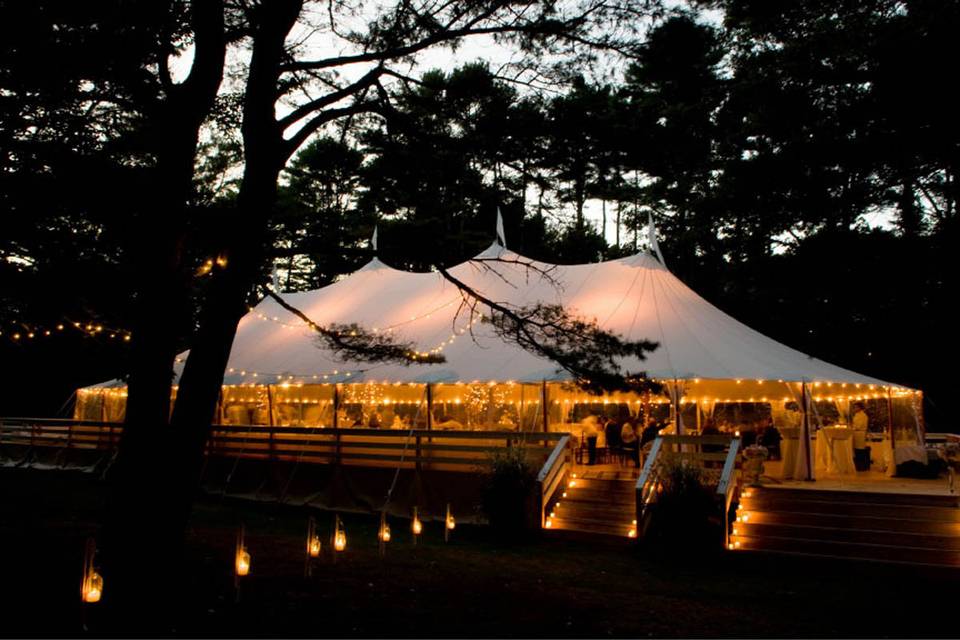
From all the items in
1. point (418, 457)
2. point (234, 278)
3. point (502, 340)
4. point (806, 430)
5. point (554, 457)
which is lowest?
point (418, 457)

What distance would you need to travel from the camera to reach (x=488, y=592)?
608 centimetres

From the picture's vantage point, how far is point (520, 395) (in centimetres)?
1177

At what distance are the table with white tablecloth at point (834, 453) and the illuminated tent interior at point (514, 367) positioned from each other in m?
0.71

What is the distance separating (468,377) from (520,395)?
4.82 feet

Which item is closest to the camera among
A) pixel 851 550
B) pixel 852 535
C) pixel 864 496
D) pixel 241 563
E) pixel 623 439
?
pixel 241 563

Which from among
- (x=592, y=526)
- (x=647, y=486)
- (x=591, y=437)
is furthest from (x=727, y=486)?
(x=591, y=437)

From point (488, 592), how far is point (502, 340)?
374 centimetres

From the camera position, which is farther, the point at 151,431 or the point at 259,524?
the point at 259,524

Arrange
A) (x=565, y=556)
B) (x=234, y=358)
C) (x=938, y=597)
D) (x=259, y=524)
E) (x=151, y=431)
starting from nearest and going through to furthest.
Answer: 1. (x=151, y=431)
2. (x=938, y=597)
3. (x=565, y=556)
4. (x=259, y=524)
5. (x=234, y=358)

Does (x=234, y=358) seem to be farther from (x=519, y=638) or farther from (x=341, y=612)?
(x=519, y=638)

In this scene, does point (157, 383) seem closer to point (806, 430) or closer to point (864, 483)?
point (806, 430)

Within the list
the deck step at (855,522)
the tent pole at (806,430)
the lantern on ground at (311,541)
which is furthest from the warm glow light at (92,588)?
the tent pole at (806,430)

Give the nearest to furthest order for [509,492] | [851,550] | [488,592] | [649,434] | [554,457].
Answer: [488,592], [851,550], [509,492], [554,457], [649,434]

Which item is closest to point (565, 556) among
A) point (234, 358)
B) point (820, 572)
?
point (820, 572)
